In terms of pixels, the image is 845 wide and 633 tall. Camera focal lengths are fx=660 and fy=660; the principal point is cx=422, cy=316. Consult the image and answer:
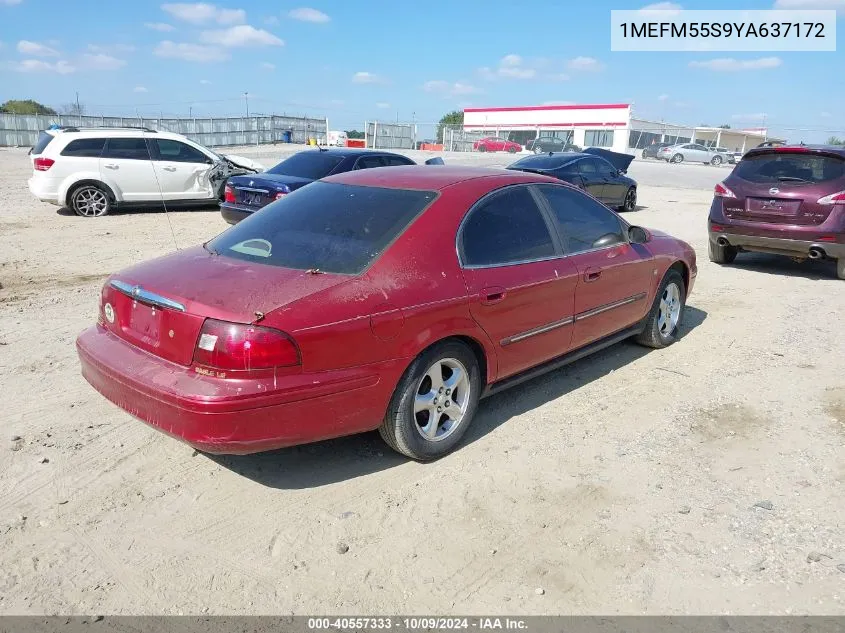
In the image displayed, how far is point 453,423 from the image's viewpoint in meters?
3.87

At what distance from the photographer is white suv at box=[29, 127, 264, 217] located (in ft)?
39.1

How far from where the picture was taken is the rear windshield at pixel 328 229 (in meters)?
3.57

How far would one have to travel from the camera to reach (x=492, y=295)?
3.86 metres

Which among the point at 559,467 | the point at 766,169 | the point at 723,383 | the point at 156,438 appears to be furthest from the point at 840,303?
the point at 156,438

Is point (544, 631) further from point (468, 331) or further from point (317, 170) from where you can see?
point (317, 170)

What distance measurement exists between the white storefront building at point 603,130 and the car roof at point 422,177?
159 ft

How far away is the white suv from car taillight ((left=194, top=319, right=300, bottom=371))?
31.6ft

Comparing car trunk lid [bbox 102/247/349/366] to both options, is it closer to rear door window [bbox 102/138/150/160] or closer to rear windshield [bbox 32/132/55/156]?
rear door window [bbox 102/138/150/160]

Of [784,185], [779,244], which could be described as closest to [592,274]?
[779,244]

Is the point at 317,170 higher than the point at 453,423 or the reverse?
higher

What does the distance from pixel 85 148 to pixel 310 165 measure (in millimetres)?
4806

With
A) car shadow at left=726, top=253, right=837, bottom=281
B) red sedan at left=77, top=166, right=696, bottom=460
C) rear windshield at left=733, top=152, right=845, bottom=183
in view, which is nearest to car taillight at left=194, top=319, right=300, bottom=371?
red sedan at left=77, top=166, right=696, bottom=460

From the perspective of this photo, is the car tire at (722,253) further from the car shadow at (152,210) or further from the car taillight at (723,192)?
the car shadow at (152,210)

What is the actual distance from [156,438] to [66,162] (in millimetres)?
9980
